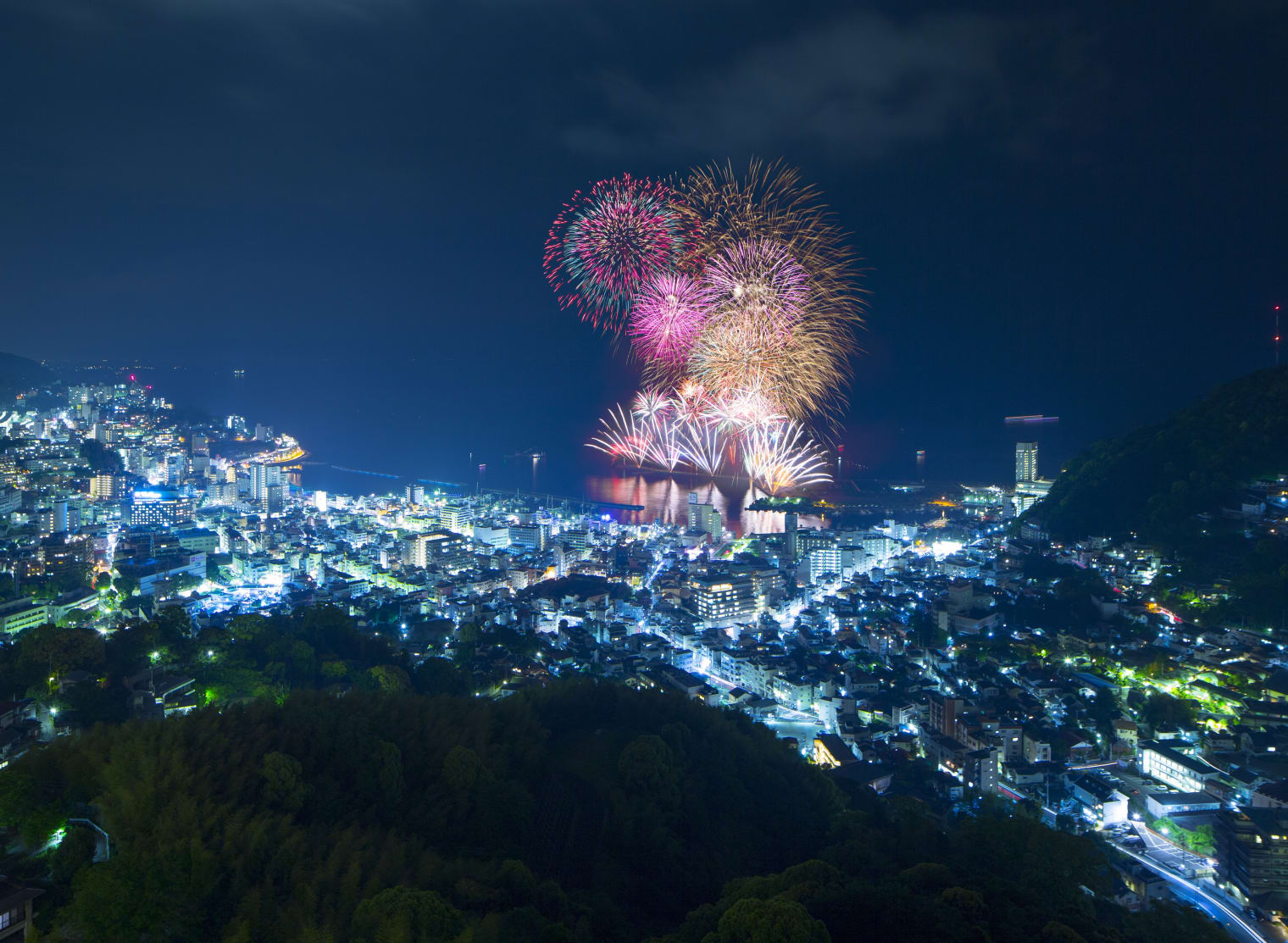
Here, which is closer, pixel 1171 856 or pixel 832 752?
pixel 1171 856

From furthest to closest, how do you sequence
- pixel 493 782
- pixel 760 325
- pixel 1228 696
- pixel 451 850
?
pixel 760 325 < pixel 1228 696 < pixel 493 782 < pixel 451 850

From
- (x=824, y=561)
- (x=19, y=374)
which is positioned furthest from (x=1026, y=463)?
(x=19, y=374)

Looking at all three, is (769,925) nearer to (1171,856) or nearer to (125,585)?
(1171,856)

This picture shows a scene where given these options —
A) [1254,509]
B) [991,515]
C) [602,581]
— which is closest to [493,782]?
[602,581]

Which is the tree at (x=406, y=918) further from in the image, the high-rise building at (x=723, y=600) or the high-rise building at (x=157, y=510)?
the high-rise building at (x=157, y=510)

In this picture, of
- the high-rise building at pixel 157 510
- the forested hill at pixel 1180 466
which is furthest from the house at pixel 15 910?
the high-rise building at pixel 157 510

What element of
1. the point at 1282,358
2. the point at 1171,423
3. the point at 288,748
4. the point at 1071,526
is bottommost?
the point at 288,748

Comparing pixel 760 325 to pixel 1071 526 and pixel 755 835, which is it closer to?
pixel 755 835
